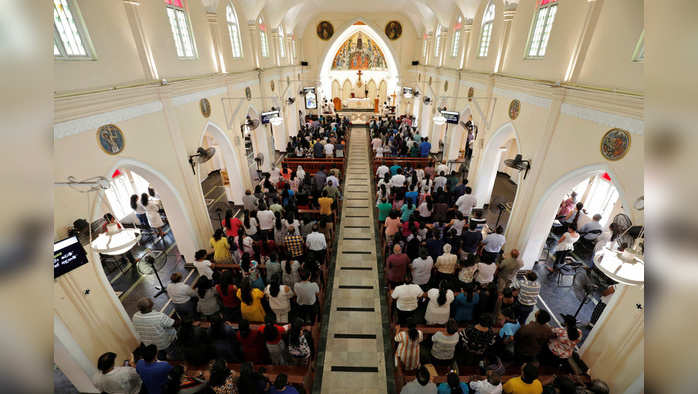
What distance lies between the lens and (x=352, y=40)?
27609 mm

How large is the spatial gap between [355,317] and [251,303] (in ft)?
7.53

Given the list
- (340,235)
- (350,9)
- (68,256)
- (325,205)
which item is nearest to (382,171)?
(340,235)

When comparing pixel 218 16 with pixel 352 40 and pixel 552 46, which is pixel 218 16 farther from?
pixel 352 40

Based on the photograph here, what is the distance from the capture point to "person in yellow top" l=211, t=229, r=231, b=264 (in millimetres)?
6695

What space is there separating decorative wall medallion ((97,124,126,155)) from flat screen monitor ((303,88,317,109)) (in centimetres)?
1671

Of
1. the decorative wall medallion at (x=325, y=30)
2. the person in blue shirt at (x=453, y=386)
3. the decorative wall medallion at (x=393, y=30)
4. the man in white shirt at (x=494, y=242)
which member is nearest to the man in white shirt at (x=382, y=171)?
the man in white shirt at (x=494, y=242)

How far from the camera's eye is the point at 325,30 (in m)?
21.7

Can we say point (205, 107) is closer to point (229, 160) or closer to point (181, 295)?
point (229, 160)

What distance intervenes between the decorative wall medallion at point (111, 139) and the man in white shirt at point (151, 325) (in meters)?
2.74

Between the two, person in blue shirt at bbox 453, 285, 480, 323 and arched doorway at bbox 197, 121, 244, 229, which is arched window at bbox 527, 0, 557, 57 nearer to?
person in blue shirt at bbox 453, 285, 480, 323

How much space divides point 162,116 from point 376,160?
8164 millimetres

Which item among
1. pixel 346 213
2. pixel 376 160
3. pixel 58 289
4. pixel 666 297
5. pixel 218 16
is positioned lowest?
pixel 346 213

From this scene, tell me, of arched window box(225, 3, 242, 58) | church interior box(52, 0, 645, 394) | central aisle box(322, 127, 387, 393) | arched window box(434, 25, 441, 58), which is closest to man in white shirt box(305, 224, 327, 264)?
church interior box(52, 0, 645, 394)

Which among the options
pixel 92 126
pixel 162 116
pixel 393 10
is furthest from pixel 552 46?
pixel 393 10
